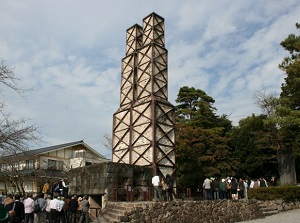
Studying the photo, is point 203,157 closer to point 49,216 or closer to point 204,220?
point 204,220

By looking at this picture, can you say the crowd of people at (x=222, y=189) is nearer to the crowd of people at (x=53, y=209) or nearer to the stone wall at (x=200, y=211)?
the stone wall at (x=200, y=211)

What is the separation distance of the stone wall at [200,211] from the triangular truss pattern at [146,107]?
25.2ft

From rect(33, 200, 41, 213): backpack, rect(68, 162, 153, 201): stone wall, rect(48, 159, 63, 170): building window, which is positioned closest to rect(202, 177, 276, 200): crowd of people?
rect(68, 162, 153, 201): stone wall

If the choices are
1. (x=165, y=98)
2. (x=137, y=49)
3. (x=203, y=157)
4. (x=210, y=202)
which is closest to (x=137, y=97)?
(x=165, y=98)

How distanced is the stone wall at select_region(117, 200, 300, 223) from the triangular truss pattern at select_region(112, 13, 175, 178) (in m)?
7.67

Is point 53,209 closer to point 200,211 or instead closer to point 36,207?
point 36,207

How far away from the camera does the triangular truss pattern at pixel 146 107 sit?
24.6 m

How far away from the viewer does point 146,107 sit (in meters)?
25.6

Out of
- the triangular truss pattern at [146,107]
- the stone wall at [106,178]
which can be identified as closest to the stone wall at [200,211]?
the stone wall at [106,178]

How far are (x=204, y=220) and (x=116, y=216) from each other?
4.41m

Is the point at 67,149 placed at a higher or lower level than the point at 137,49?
lower

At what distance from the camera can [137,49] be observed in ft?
98.4

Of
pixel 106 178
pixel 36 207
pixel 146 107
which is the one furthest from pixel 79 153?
pixel 36 207

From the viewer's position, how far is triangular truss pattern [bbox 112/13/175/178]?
24.6m
